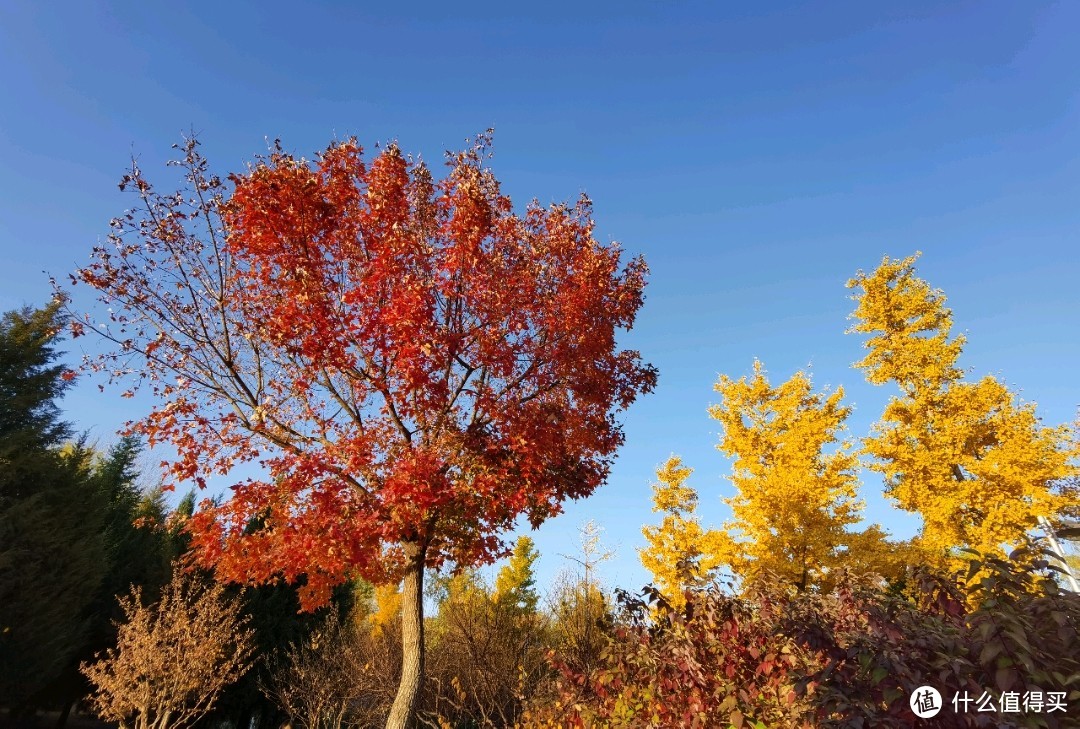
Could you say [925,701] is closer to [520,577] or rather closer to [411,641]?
[411,641]

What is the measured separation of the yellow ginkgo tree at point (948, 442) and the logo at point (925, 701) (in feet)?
51.3

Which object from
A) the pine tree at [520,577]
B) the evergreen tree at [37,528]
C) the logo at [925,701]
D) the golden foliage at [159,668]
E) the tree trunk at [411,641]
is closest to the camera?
the logo at [925,701]

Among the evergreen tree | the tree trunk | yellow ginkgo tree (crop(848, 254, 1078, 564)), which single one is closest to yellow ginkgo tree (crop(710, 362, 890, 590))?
yellow ginkgo tree (crop(848, 254, 1078, 564))

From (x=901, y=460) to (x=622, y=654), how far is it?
15597 millimetres

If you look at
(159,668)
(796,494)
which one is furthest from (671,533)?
(159,668)

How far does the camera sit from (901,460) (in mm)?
17031

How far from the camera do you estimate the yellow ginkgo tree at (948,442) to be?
15.1 meters

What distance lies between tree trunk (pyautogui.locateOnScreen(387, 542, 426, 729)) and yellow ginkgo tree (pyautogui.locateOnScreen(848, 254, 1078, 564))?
14.5 metres

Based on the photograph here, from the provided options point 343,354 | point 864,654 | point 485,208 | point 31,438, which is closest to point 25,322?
point 31,438

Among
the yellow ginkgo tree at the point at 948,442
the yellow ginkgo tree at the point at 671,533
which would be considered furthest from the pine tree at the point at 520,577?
the yellow ginkgo tree at the point at 948,442

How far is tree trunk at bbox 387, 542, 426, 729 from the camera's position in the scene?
8.16 metres

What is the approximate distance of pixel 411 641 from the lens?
28.7 ft

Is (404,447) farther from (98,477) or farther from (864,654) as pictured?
(98,477)

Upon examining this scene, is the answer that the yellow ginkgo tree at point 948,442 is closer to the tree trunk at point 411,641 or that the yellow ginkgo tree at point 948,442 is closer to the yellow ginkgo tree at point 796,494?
the yellow ginkgo tree at point 796,494
